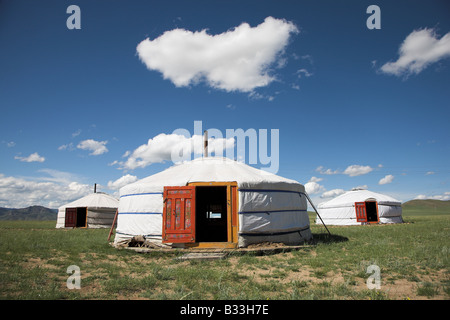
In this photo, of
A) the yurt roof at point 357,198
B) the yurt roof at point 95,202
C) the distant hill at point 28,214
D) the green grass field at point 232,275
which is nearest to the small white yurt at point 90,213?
the yurt roof at point 95,202

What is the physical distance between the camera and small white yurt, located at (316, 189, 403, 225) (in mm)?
16734

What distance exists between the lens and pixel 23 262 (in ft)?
17.0

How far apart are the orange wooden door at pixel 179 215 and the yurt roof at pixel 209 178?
262 mm

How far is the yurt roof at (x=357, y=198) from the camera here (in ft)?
55.5

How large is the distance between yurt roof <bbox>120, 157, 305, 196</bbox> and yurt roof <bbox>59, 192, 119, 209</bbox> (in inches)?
428

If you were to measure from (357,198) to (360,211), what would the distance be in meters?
0.93

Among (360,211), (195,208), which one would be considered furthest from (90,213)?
(360,211)

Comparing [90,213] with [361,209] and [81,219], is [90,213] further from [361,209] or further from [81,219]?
[361,209]

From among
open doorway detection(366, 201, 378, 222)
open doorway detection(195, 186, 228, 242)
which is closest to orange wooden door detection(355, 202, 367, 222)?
open doorway detection(366, 201, 378, 222)

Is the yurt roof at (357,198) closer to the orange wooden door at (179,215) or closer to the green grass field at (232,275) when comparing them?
the green grass field at (232,275)
